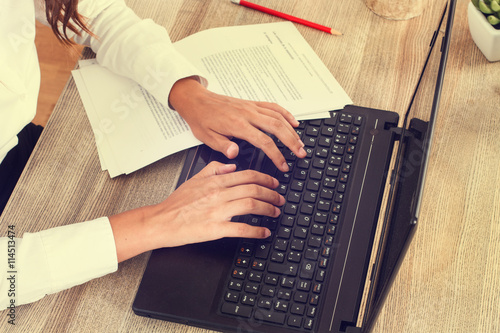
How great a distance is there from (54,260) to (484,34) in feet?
2.50

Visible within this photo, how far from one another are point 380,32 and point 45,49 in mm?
1434

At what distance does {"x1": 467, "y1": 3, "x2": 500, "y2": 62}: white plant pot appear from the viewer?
0.83 meters

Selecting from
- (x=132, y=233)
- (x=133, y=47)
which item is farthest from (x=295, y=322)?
(x=133, y=47)

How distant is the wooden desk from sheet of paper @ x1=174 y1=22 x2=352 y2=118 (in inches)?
1.1

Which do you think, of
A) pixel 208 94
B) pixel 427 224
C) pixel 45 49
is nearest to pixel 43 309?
pixel 208 94

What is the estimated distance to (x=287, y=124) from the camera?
0.80 m

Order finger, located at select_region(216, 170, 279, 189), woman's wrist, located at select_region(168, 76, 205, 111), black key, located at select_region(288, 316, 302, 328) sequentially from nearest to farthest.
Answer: black key, located at select_region(288, 316, 302, 328) → finger, located at select_region(216, 170, 279, 189) → woman's wrist, located at select_region(168, 76, 205, 111)

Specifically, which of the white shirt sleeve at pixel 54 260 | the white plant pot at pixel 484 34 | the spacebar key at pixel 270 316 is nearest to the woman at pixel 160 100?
the white shirt sleeve at pixel 54 260

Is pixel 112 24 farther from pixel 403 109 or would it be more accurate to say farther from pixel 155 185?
pixel 403 109

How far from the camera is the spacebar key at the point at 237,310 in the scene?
658 millimetres

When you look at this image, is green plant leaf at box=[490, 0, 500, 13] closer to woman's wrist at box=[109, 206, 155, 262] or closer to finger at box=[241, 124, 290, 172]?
finger at box=[241, 124, 290, 172]

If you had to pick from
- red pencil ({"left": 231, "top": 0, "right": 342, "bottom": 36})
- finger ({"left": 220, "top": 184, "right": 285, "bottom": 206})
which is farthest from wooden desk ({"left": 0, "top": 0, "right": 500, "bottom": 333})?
finger ({"left": 220, "top": 184, "right": 285, "bottom": 206})

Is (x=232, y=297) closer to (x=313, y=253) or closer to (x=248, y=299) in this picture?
(x=248, y=299)

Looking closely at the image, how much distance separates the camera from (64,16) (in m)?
0.84
